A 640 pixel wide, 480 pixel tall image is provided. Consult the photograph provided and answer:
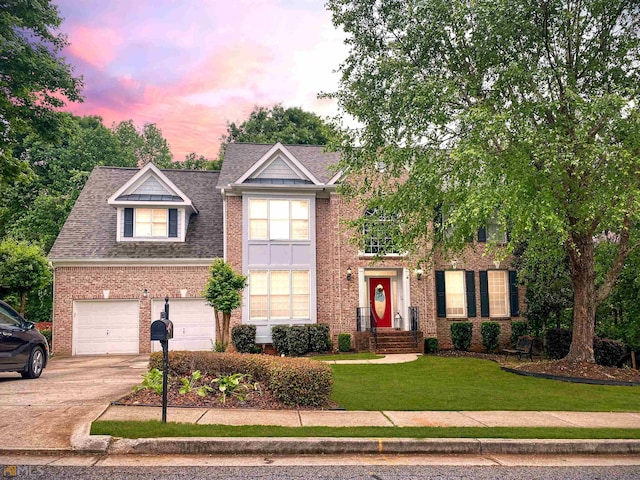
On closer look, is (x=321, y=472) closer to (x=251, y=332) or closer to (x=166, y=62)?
(x=251, y=332)

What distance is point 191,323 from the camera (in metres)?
21.1

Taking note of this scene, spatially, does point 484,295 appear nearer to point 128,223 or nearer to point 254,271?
point 254,271

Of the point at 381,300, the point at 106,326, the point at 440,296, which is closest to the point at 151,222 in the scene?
the point at 106,326

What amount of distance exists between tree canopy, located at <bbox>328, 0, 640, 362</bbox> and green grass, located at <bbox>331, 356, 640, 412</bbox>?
114 inches

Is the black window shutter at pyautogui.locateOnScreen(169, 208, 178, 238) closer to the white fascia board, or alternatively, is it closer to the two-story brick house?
the two-story brick house

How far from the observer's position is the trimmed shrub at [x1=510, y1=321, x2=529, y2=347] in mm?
22172

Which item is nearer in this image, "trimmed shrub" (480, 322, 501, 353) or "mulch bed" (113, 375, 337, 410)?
"mulch bed" (113, 375, 337, 410)

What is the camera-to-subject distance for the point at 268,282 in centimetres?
2100

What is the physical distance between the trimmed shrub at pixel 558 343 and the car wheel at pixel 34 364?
16.6 meters

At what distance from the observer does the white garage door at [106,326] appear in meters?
20.4

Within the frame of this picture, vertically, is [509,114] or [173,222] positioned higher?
[509,114]

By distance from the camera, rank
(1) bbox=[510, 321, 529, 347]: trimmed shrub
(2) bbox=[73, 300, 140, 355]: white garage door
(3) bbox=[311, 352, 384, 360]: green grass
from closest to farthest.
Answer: (3) bbox=[311, 352, 384, 360]: green grass, (2) bbox=[73, 300, 140, 355]: white garage door, (1) bbox=[510, 321, 529, 347]: trimmed shrub

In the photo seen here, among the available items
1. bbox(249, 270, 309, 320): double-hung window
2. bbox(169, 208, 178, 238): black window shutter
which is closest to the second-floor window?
bbox(249, 270, 309, 320): double-hung window

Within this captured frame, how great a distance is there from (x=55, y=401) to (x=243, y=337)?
1114 cm
